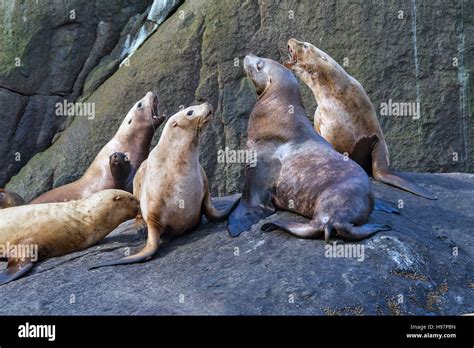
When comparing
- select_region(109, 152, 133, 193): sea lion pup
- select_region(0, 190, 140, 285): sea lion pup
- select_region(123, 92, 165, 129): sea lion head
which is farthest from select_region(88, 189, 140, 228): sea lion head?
select_region(123, 92, 165, 129): sea lion head

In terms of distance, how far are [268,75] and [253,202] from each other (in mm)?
1261

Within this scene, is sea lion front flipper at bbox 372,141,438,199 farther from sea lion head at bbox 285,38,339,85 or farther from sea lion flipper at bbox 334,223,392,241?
sea lion flipper at bbox 334,223,392,241

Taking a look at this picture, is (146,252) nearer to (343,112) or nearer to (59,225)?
(59,225)

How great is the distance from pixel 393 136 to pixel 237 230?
13.8 ft

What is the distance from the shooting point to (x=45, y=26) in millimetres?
10875

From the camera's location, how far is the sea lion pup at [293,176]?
5879mm

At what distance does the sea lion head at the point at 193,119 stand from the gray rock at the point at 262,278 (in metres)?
0.73

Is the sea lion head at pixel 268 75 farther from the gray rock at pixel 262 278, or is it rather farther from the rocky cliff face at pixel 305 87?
the rocky cliff face at pixel 305 87

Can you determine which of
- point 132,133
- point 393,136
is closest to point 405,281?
point 132,133

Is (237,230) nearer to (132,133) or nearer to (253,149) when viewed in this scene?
(253,149)

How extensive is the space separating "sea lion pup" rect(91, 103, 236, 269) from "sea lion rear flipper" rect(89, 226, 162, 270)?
0.04 feet

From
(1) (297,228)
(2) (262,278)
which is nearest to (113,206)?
(1) (297,228)

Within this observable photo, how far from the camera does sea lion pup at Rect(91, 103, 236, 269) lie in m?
6.38

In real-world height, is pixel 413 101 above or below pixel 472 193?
above
